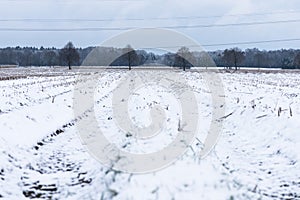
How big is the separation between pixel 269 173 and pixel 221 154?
1.70 meters

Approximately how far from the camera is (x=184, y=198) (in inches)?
253

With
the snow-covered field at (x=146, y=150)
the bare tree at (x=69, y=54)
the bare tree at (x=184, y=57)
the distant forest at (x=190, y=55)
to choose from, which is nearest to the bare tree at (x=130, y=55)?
the distant forest at (x=190, y=55)

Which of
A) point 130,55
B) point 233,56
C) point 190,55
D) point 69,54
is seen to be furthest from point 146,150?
point 69,54

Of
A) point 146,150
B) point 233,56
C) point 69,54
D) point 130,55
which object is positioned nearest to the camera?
point 146,150

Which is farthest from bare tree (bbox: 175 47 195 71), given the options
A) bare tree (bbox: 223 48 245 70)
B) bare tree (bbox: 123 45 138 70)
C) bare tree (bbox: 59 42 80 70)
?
bare tree (bbox: 59 42 80 70)

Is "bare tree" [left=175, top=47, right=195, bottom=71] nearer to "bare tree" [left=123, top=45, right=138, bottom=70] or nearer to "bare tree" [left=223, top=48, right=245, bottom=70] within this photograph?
"bare tree" [left=223, top=48, right=245, bottom=70]

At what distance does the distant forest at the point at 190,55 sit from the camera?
3991 inches

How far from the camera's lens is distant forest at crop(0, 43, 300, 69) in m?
101

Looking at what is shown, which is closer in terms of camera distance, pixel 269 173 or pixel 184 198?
pixel 184 198

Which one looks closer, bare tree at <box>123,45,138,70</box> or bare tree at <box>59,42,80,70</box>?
bare tree at <box>123,45,138,70</box>

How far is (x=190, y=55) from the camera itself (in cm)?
9888

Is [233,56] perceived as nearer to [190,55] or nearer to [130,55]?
[190,55]

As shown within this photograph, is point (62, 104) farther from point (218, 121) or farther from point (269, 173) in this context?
point (269, 173)

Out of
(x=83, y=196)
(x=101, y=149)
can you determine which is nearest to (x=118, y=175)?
(x=83, y=196)
